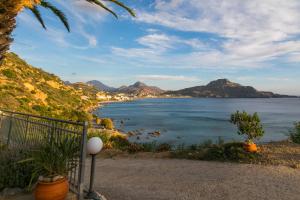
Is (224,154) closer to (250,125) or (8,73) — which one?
(250,125)

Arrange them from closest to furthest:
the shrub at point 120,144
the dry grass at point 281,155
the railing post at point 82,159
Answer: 1. the railing post at point 82,159
2. the dry grass at point 281,155
3. the shrub at point 120,144

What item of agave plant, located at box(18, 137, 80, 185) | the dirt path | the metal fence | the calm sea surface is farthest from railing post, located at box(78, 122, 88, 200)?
the calm sea surface

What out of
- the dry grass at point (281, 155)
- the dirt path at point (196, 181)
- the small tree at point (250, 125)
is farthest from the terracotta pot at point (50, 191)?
the small tree at point (250, 125)

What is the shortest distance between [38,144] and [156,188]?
3.42 metres

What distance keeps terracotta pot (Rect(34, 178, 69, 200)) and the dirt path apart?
1.55m

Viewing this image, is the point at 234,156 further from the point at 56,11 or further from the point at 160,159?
the point at 56,11

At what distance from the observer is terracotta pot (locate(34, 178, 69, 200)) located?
5.71 m

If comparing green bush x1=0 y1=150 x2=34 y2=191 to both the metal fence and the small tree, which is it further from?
the small tree

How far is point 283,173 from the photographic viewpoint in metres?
8.80

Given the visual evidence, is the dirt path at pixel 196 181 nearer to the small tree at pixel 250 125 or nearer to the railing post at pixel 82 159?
the railing post at pixel 82 159

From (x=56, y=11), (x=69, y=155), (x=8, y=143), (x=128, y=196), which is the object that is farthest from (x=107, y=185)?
(x=56, y=11)

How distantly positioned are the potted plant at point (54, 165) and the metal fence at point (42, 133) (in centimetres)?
15

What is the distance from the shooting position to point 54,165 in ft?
20.5

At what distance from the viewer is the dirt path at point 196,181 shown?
7.05m
